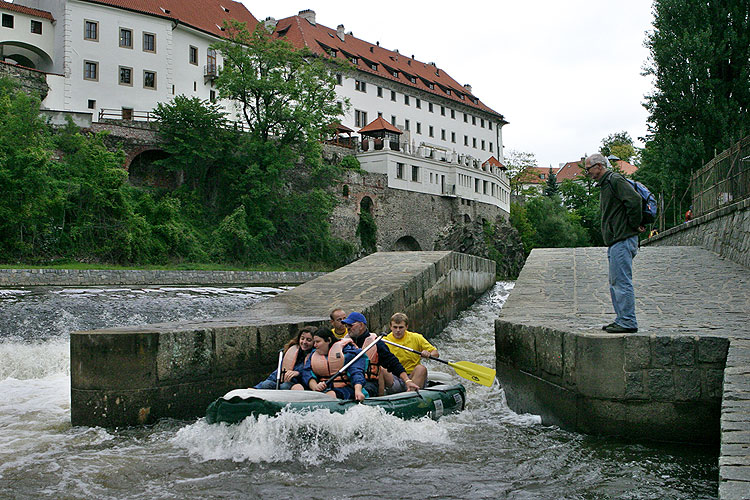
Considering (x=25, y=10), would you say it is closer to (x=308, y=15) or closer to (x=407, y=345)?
(x=308, y=15)

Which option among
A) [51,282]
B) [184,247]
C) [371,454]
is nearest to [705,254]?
[371,454]

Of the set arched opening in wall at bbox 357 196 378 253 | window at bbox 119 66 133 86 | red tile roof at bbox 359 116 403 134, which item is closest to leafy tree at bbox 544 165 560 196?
red tile roof at bbox 359 116 403 134

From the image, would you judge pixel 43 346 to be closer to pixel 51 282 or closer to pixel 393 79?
pixel 51 282

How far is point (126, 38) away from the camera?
143ft

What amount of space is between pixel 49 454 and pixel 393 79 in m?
59.9

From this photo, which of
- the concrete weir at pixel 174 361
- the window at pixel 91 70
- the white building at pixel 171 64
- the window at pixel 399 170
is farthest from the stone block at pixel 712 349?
the window at pixel 399 170

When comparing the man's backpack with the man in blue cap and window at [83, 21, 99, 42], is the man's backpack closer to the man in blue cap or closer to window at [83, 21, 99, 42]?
the man in blue cap

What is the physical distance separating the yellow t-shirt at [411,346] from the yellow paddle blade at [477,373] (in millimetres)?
491

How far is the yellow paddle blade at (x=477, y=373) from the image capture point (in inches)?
352

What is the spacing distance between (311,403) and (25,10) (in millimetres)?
42295

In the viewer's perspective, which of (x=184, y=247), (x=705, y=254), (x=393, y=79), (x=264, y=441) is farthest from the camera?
(x=393, y=79)

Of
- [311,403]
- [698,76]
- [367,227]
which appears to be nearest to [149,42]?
[367,227]

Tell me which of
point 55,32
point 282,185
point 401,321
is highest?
point 55,32

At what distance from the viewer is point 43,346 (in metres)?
12.2
